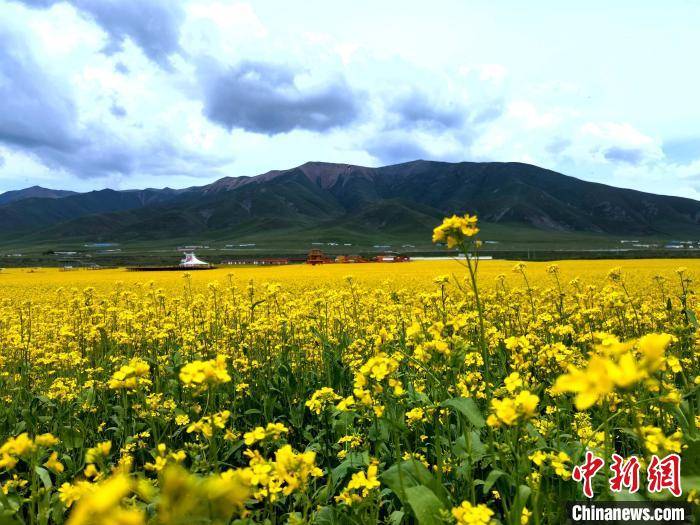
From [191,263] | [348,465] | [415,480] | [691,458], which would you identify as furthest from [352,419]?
[191,263]

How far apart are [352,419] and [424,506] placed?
6.86 feet

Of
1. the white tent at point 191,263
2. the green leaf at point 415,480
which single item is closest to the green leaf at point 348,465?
the green leaf at point 415,480

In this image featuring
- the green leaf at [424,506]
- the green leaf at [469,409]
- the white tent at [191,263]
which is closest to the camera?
the green leaf at [424,506]

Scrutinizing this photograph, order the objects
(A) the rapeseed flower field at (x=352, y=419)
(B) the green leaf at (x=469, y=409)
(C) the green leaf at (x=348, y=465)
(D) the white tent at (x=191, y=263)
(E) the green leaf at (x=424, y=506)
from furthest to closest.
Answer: (D) the white tent at (x=191, y=263) → (C) the green leaf at (x=348, y=465) → (B) the green leaf at (x=469, y=409) → (E) the green leaf at (x=424, y=506) → (A) the rapeseed flower field at (x=352, y=419)

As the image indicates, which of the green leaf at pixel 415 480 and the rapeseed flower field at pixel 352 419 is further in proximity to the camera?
the green leaf at pixel 415 480

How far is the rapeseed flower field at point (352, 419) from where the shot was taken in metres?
2.09

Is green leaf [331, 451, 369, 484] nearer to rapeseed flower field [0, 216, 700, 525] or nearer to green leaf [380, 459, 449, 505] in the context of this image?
rapeseed flower field [0, 216, 700, 525]

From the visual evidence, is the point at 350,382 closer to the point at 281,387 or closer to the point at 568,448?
the point at 281,387

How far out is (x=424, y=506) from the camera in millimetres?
2551

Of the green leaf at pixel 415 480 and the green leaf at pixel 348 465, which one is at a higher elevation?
the green leaf at pixel 415 480

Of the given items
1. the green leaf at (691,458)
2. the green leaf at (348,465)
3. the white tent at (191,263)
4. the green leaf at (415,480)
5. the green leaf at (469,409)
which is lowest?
the green leaf at (348,465)

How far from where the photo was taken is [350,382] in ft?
22.4

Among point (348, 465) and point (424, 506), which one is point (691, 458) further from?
point (348, 465)

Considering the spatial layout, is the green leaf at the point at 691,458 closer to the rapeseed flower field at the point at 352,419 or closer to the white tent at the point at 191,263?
the rapeseed flower field at the point at 352,419
